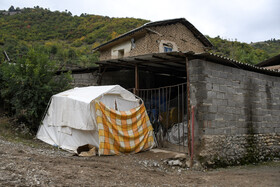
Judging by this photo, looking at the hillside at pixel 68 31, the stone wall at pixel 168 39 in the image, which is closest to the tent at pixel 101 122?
the stone wall at pixel 168 39

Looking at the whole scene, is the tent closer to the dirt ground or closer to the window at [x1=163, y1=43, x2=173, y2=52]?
the dirt ground

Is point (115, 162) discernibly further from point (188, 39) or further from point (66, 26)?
point (66, 26)

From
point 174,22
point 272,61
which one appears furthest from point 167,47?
point 272,61

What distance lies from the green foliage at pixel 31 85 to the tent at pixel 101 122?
0.76 m

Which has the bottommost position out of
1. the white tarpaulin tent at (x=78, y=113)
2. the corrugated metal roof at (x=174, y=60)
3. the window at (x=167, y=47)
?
the white tarpaulin tent at (x=78, y=113)

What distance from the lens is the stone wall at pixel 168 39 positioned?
12867 mm

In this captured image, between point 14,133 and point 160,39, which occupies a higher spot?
point 160,39

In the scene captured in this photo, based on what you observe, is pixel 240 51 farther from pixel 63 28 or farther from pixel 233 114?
pixel 63 28

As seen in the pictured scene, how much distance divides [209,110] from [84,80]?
4.91 meters

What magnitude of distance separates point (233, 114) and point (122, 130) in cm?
276

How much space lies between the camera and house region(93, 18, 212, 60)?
506 inches

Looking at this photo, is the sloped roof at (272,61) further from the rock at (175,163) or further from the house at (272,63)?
the rock at (175,163)

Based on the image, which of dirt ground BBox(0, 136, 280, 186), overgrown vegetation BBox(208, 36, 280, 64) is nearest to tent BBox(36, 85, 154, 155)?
dirt ground BBox(0, 136, 280, 186)

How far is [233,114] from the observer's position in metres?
5.83
